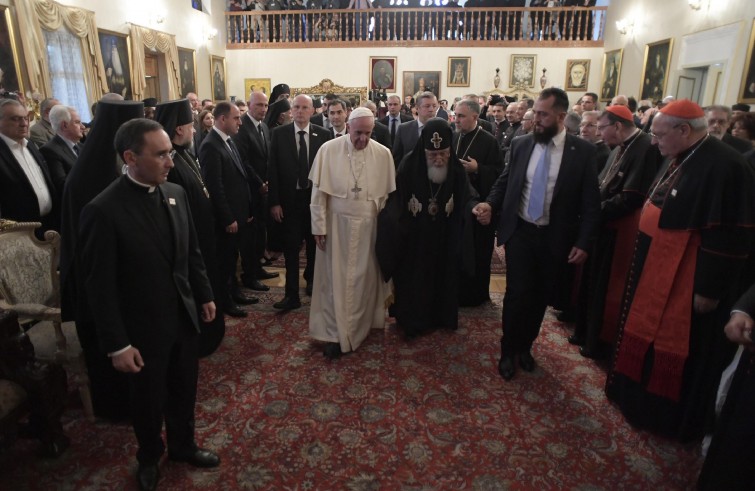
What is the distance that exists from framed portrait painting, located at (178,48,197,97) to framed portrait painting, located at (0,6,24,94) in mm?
5815

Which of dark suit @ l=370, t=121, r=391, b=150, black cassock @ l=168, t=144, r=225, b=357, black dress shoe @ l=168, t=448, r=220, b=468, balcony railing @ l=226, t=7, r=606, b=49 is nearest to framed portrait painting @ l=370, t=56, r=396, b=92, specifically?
balcony railing @ l=226, t=7, r=606, b=49

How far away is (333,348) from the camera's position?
3.92 metres

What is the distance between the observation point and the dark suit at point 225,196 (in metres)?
4.14

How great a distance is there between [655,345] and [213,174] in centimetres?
355

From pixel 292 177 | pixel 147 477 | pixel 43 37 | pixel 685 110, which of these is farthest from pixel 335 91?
pixel 147 477

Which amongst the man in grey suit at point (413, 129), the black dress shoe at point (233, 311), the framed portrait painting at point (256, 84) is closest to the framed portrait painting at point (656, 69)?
the man in grey suit at point (413, 129)

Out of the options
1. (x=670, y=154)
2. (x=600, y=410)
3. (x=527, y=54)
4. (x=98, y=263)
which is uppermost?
(x=527, y=54)

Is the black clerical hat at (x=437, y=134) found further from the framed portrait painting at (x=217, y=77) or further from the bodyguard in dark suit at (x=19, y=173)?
the framed portrait painting at (x=217, y=77)

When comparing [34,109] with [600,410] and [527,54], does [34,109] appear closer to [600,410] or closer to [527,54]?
[600,410]

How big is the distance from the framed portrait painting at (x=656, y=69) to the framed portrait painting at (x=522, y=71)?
3.82m

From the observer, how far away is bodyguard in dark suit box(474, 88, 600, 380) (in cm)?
334

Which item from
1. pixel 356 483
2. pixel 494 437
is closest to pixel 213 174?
pixel 356 483

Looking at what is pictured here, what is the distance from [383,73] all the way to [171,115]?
13433mm

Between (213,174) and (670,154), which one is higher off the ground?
(670,154)
